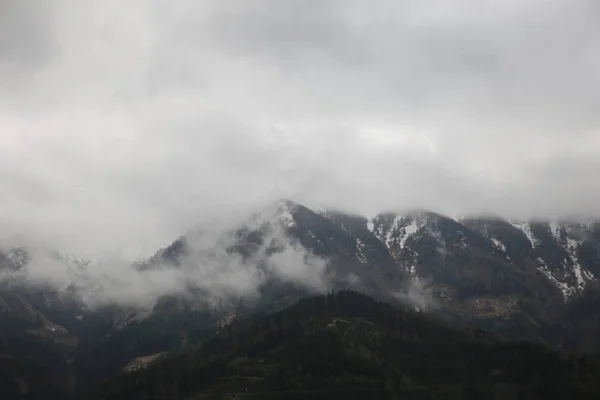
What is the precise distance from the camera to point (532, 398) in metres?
199

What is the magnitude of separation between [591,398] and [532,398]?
17.1m

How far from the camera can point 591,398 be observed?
19825 cm
